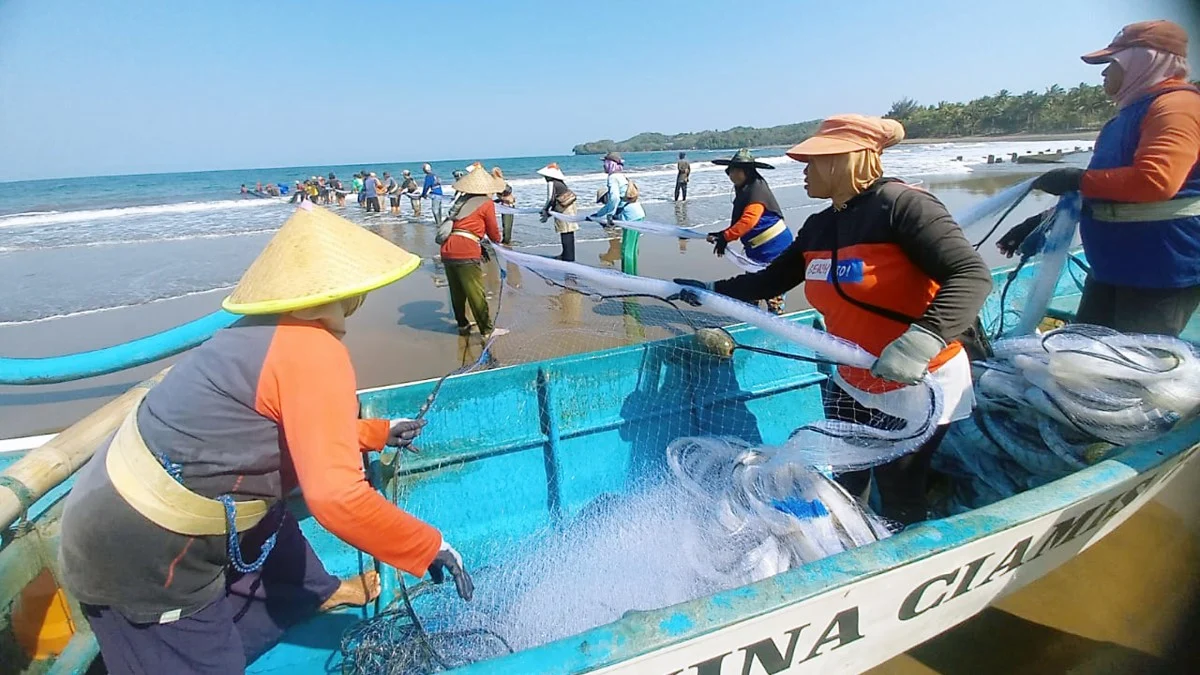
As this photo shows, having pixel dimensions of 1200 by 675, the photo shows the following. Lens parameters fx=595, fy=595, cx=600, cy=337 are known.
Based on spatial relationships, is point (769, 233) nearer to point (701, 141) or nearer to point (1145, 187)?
point (1145, 187)

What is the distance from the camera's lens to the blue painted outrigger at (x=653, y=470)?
62.1 inches

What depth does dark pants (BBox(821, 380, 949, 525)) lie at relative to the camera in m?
2.41

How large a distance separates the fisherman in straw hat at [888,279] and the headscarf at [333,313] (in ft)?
5.21

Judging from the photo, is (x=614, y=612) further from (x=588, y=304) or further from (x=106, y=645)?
(x=588, y=304)

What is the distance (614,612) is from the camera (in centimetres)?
222

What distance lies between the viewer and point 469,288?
6.73 metres

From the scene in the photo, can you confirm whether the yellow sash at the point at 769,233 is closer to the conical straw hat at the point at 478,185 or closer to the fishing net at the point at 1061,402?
the fishing net at the point at 1061,402

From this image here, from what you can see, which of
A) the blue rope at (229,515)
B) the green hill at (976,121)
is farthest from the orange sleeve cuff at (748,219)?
the green hill at (976,121)

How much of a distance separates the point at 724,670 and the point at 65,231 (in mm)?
26813

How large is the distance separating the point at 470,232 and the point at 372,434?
453 cm

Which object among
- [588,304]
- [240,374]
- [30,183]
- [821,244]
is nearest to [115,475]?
[240,374]

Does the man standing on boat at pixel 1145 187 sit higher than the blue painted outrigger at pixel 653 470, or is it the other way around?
the man standing on boat at pixel 1145 187

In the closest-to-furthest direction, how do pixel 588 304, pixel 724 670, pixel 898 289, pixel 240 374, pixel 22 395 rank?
pixel 240 374, pixel 724 670, pixel 898 289, pixel 22 395, pixel 588 304

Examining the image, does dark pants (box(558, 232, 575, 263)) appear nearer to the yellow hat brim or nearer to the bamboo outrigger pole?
the bamboo outrigger pole
